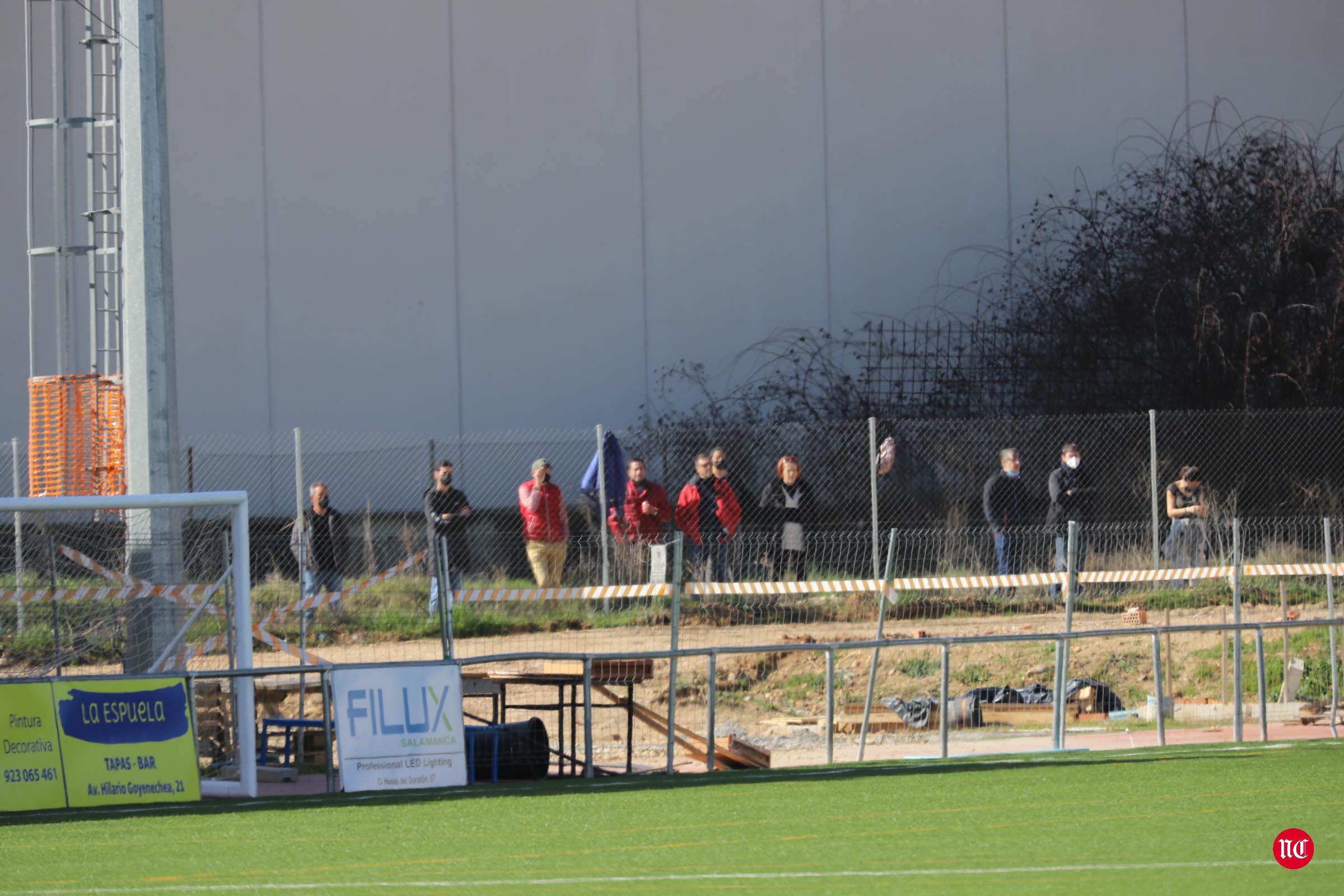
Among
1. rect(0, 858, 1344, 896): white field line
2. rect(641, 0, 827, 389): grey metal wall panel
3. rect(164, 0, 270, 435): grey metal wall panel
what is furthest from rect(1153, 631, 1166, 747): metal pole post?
rect(164, 0, 270, 435): grey metal wall panel

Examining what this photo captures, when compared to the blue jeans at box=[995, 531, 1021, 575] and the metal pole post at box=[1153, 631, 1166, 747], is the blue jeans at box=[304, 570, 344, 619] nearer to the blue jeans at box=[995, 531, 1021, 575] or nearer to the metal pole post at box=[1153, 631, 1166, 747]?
the blue jeans at box=[995, 531, 1021, 575]

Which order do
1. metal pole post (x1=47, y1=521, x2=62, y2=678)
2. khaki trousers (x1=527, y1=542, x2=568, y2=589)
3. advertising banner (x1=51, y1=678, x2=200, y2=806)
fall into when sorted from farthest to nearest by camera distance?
khaki trousers (x1=527, y1=542, x2=568, y2=589), metal pole post (x1=47, y1=521, x2=62, y2=678), advertising banner (x1=51, y1=678, x2=200, y2=806)

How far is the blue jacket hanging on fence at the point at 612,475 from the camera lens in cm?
2059

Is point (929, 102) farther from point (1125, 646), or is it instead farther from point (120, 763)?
point (120, 763)

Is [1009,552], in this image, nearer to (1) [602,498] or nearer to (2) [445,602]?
(1) [602,498]

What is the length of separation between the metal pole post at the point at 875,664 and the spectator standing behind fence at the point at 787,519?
3.85 ft

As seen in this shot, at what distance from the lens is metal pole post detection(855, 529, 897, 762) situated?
13039 millimetres

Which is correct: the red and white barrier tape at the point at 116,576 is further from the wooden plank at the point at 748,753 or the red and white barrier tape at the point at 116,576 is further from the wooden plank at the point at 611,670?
the wooden plank at the point at 748,753

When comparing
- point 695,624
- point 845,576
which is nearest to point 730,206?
point 845,576

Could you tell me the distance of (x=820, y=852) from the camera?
858cm

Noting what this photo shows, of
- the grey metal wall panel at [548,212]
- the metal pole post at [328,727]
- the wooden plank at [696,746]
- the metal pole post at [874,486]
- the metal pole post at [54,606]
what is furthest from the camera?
the grey metal wall panel at [548,212]

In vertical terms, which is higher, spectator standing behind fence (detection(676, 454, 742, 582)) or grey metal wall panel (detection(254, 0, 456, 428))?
grey metal wall panel (detection(254, 0, 456, 428))

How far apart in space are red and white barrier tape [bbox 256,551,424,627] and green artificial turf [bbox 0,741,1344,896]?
3555 mm

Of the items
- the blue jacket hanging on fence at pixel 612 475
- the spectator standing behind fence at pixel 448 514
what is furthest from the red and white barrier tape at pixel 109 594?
the blue jacket hanging on fence at pixel 612 475
